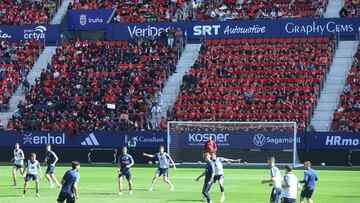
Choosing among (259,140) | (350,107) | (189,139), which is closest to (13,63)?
(189,139)

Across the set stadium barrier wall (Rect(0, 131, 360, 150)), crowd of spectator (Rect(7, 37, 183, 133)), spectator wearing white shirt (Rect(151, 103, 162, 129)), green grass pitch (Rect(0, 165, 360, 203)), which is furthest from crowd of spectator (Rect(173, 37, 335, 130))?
green grass pitch (Rect(0, 165, 360, 203))

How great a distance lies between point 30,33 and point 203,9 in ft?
52.5

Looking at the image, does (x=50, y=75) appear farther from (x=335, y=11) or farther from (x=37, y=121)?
(x=335, y=11)

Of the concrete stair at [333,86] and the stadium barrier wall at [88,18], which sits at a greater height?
the stadium barrier wall at [88,18]

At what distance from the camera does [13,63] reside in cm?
7619

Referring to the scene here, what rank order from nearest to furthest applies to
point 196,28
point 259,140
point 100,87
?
1. point 259,140
2. point 100,87
3. point 196,28

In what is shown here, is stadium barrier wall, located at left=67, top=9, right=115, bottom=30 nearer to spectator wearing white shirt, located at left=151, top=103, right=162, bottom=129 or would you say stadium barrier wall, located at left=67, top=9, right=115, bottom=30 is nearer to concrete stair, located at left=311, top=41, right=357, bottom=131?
spectator wearing white shirt, located at left=151, top=103, right=162, bottom=129

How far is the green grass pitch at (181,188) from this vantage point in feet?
126

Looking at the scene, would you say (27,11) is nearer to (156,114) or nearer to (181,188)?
(156,114)

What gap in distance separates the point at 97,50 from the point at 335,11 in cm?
2044

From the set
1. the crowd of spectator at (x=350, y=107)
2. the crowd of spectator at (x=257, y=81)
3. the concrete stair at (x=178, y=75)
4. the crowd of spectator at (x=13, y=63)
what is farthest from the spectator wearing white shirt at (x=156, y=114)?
the crowd of spectator at (x=350, y=107)

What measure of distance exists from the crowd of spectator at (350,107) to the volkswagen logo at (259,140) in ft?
19.5

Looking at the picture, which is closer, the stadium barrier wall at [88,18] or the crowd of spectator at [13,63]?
the crowd of spectator at [13,63]

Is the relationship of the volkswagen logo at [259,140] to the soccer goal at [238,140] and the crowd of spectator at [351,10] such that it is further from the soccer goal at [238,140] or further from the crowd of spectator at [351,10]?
the crowd of spectator at [351,10]
